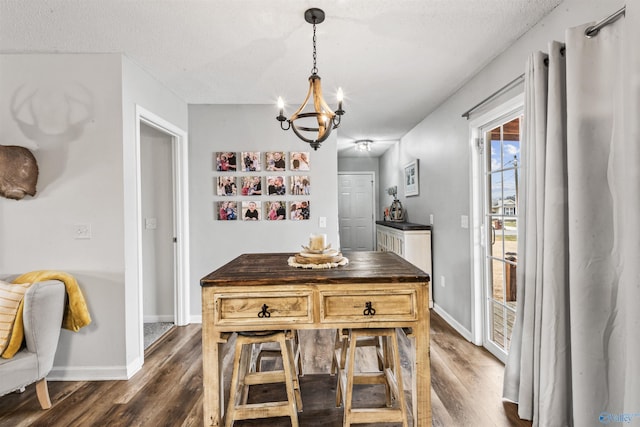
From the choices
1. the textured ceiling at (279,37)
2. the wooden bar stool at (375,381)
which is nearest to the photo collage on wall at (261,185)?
the textured ceiling at (279,37)

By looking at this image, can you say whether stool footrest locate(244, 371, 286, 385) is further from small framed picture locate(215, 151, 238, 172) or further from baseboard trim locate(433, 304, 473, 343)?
small framed picture locate(215, 151, 238, 172)

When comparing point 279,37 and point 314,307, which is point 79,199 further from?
point 314,307

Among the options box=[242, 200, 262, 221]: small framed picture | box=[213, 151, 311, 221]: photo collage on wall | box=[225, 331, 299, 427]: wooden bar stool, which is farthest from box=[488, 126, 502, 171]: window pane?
box=[242, 200, 262, 221]: small framed picture

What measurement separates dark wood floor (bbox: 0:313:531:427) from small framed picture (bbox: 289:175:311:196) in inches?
72.5

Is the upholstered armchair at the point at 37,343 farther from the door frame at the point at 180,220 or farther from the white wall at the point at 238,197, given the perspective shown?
the white wall at the point at 238,197

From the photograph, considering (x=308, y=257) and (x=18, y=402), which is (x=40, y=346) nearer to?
(x=18, y=402)

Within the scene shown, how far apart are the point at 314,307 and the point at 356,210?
19.4 feet

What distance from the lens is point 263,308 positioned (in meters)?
1.51

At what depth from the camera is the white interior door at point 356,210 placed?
7.30 metres

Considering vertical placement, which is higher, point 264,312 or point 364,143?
point 364,143

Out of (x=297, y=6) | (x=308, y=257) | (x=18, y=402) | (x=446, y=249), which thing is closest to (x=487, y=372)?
(x=446, y=249)

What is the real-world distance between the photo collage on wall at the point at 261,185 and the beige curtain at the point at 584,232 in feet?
7.34

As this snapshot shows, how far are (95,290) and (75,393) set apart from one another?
0.68 m

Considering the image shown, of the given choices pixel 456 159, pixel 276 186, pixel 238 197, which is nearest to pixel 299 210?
pixel 276 186
